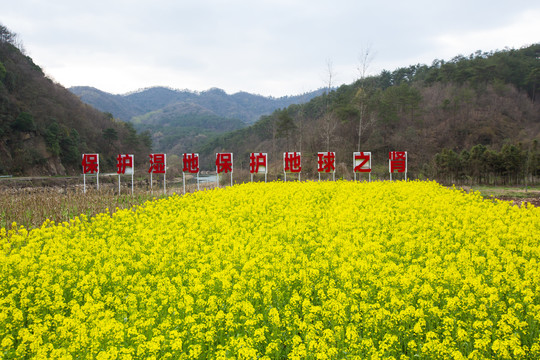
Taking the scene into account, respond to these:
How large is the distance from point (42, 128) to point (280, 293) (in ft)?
155

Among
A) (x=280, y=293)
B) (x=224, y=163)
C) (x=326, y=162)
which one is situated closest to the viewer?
(x=280, y=293)

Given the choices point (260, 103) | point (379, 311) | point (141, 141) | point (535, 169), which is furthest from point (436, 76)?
point (260, 103)

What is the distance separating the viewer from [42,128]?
42.1 meters

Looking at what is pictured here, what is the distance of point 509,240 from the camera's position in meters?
6.84

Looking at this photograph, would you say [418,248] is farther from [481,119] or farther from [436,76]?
[436,76]

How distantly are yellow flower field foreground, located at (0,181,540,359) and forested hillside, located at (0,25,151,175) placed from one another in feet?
126

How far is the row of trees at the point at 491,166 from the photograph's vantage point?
78.5ft

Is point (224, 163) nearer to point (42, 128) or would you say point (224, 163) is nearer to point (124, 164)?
point (124, 164)

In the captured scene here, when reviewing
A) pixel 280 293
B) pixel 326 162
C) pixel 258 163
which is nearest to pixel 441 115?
pixel 326 162

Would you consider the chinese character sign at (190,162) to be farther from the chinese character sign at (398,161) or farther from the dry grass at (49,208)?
the chinese character sign at (398,161)

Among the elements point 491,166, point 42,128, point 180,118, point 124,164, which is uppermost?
point 180,118

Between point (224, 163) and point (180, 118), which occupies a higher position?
point (180, 118)

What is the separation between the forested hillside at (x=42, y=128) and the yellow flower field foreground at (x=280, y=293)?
3829cm

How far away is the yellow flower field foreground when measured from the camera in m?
3.62
